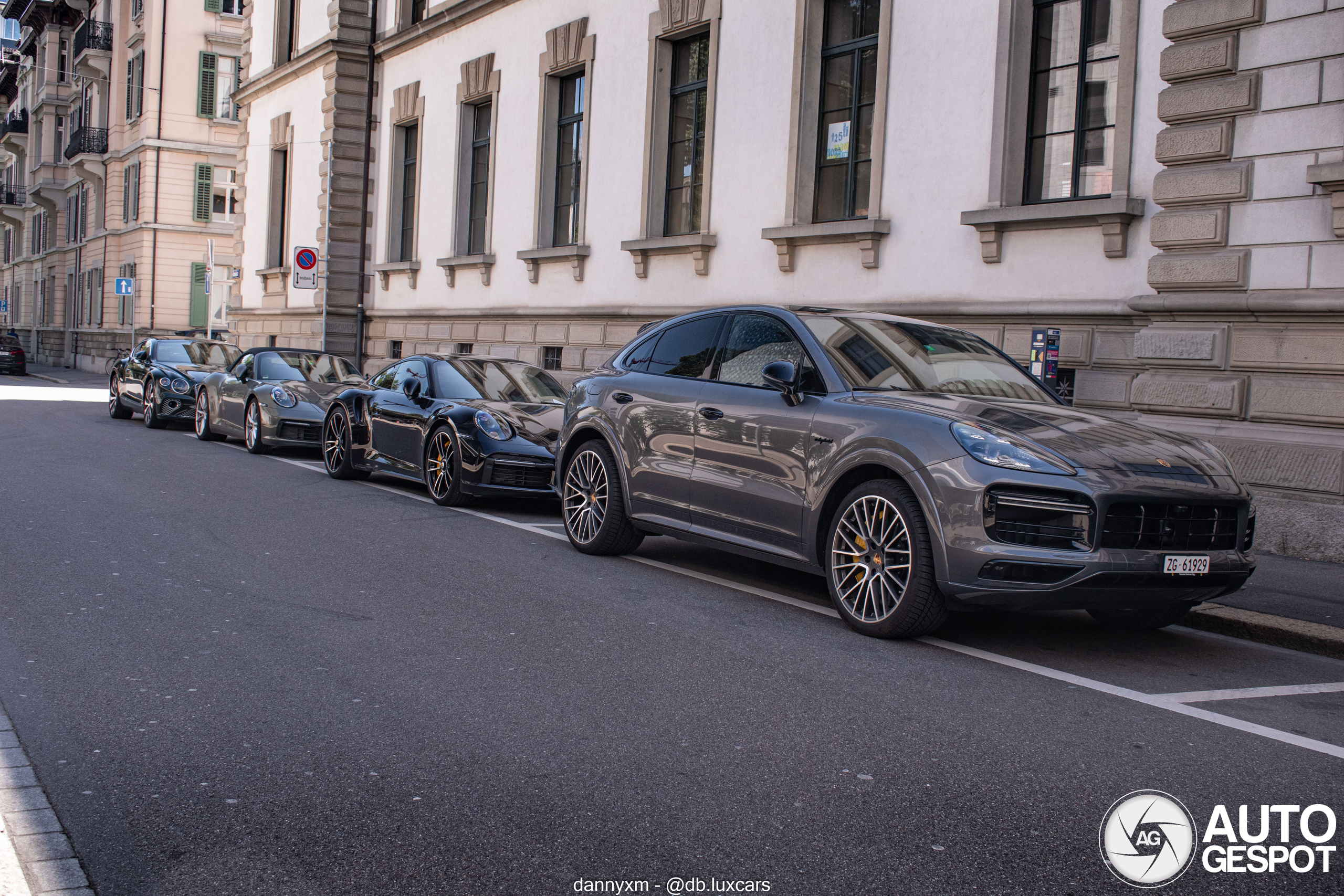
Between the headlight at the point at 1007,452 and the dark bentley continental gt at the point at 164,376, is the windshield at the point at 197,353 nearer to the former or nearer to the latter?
the dark bentley continental gt at the point at 164,376

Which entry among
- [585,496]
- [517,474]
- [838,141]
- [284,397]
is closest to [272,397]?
[284,397]

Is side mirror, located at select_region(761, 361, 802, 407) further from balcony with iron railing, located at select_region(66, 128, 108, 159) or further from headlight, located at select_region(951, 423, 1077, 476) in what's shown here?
balcony with iron railing, located at select_region(66, 128, 108, 159)

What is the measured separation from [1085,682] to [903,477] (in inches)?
48.3

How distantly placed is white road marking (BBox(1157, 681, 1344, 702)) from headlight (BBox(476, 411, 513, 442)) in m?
6.38

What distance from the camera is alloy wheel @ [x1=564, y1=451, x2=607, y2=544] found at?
8281 millimetres

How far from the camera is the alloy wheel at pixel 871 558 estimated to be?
5949 mm

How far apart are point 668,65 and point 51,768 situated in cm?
1496

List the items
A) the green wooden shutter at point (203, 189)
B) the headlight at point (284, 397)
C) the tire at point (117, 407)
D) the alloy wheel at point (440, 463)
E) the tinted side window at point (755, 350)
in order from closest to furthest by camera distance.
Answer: the tinted side window at point (755, 350), the alloy wheel at point (440, 463), the headlight at point (284, 397), the tire at point (117, 407), the green wooden shutter at point (203, 189)

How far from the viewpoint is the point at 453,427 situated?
10695 millimetres

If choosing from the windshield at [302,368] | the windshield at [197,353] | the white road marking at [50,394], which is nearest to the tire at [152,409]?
the windshield at [197,353]

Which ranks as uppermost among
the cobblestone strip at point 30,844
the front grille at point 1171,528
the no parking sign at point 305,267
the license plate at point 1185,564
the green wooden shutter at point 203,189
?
the green wooden shutter at point 203,189

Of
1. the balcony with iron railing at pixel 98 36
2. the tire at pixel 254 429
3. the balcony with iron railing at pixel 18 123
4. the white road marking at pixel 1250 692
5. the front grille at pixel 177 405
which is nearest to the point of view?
the white road marking at pixel 1250 692

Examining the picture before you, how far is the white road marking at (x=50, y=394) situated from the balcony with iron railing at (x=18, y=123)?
35.0 meters

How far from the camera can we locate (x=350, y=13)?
25469 millimetres
